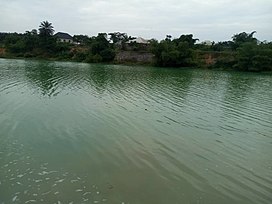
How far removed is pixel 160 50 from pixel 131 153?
199 ft

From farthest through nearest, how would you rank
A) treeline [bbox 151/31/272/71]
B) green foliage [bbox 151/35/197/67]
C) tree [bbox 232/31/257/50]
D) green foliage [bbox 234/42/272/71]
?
tree [bbox 232/31/257/50]
green foliage [bbox 151/35/197/67]
treeline [bbox 151/31/272/71]
green foliage [bbox 234/42/272/71]

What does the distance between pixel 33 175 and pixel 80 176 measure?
118 cm

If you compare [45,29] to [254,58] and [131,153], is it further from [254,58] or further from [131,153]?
[131,153]

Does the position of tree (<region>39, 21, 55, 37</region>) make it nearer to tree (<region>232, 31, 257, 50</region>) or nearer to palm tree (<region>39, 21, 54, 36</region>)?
palm tree (<region>39, 21, 54, 36</region>)

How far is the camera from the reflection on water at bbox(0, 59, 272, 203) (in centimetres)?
700

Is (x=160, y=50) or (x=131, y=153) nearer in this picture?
(x=131, y=153)

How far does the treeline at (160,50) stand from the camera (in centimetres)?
6222

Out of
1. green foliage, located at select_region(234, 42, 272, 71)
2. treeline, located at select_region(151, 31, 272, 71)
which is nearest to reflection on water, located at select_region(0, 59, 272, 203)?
green foliage, located at select_region(234, 42, 272, 71)

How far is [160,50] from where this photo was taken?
6850 cm

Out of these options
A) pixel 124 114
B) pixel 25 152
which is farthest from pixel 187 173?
pixel 124 114

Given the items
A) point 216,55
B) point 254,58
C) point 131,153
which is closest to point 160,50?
point 216,55

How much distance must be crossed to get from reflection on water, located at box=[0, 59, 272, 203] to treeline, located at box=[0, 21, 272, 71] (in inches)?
1904

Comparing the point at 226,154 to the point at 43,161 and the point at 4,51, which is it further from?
the point at 4,51

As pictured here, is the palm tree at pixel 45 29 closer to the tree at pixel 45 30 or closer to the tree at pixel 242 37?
the tree at pixel 45 30
